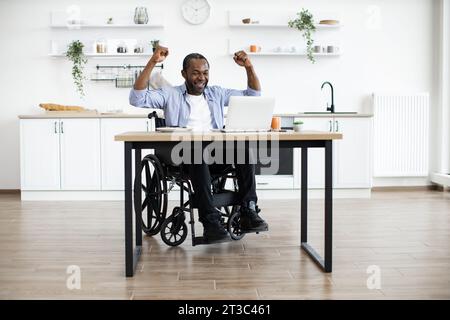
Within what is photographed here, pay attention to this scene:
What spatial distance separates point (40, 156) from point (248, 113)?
314cm

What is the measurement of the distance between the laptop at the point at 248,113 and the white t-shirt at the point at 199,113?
616mm

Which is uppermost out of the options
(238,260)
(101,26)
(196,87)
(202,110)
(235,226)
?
(101,26)

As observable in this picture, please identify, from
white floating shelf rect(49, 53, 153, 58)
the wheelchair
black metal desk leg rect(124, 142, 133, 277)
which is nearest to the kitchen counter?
white floating shelf rect(49, 53, 153, 58)

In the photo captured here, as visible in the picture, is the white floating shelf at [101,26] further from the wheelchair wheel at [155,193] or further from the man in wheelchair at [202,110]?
the wheelchair wheel at [155,193]

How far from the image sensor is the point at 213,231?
3100mm

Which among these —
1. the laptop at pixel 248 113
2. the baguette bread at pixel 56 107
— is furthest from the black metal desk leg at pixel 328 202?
the baguette bread at pixel 56 107

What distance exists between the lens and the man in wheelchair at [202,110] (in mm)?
3104

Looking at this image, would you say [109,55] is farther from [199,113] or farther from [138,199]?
[138,199]

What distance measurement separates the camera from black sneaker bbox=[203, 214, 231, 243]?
3098mm

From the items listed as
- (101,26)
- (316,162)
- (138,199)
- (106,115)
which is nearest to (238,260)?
(138,199)

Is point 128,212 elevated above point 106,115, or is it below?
below

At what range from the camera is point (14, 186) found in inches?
235

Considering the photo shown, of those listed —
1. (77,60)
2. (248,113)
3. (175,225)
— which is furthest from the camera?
(77,60)

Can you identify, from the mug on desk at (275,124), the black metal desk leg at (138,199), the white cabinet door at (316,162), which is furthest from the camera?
the white cabinet door at (316,162)
